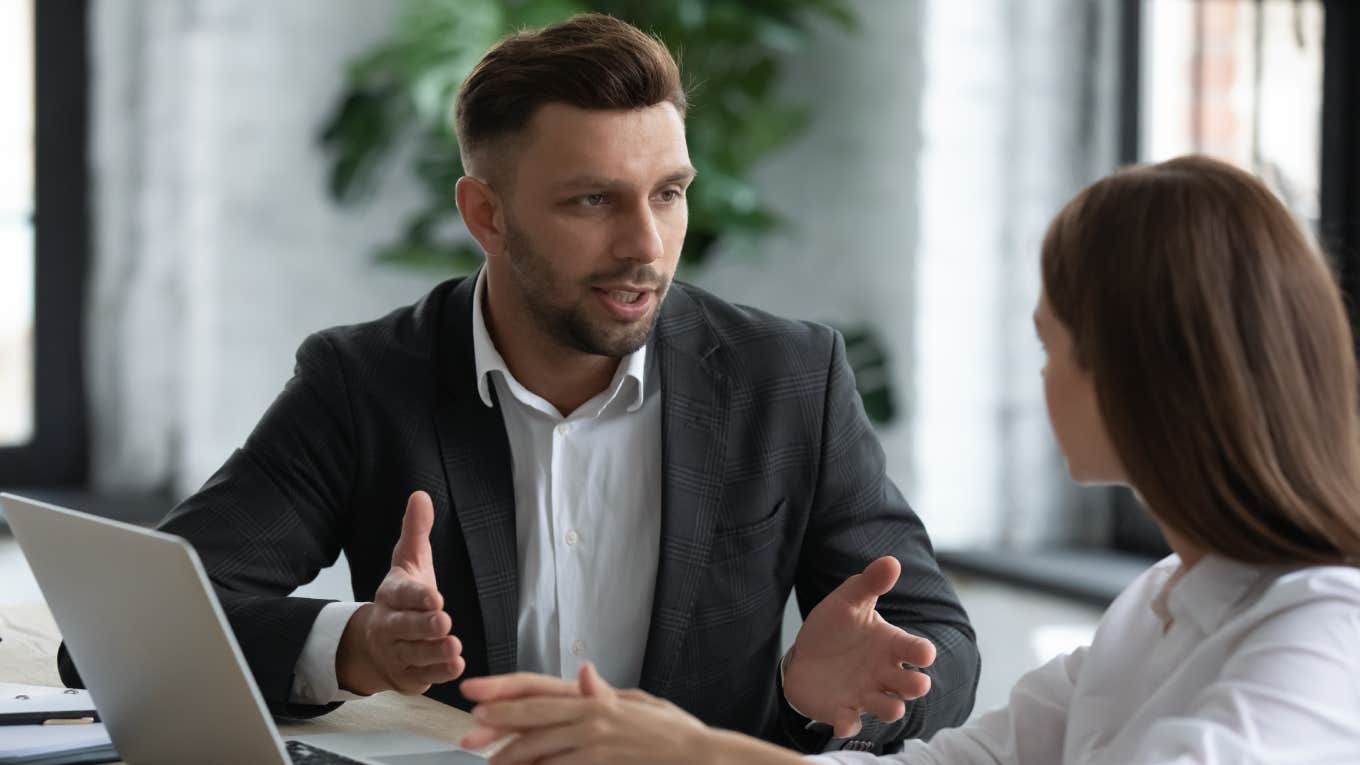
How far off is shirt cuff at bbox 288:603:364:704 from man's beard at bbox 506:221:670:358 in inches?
16.1

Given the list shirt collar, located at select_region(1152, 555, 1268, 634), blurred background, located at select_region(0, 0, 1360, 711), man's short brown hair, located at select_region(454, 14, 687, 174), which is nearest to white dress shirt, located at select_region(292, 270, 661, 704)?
man's short brown hair, located at select_region(454, 14, 687, 174)

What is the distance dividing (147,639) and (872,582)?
2.07ft

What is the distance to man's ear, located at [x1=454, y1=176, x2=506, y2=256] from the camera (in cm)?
193

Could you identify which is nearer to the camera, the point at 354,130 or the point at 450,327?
the point at 450,327

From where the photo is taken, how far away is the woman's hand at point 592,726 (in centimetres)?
105

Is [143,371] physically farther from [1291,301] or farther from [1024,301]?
[1291,301]

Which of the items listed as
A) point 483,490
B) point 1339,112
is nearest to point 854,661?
point 483,490

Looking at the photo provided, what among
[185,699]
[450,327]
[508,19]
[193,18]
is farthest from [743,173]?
[185,699]

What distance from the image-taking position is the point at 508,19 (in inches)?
143

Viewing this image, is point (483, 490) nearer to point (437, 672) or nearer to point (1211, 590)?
point (437, 672)

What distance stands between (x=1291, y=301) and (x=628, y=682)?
102 centimetres

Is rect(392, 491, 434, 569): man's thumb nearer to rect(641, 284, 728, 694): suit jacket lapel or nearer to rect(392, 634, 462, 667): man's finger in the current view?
rect(392, 634, 462, 667): man's finger

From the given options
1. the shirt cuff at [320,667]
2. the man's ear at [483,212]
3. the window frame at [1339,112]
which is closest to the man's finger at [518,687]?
the shirt cuff at [320,667]

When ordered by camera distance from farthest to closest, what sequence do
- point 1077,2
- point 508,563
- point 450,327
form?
point 1077,2 → point 450,327 → point 508,563
